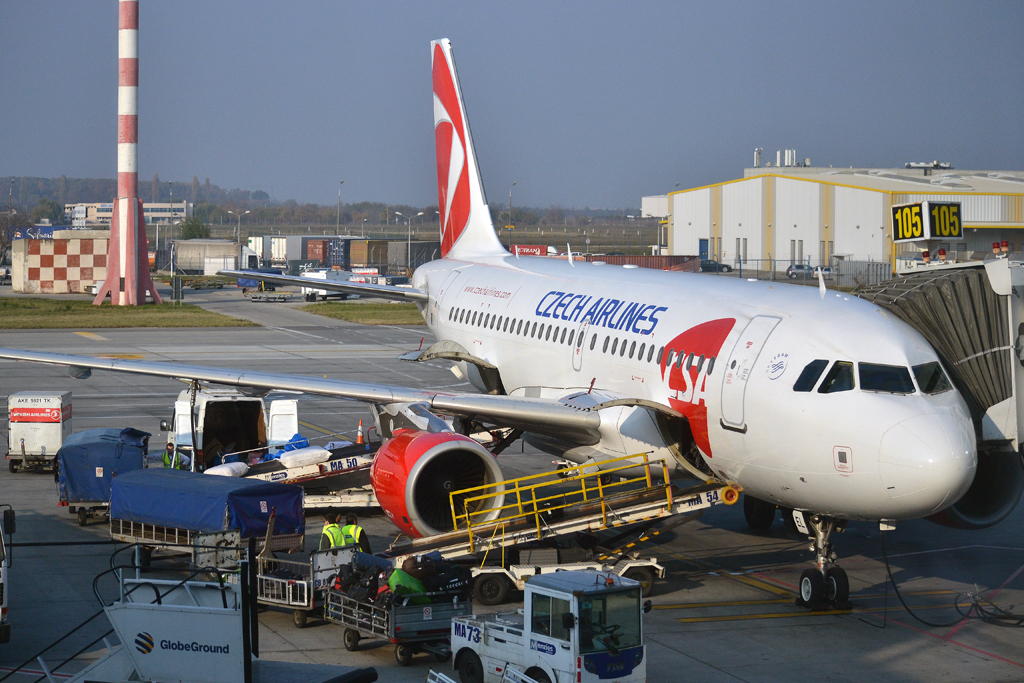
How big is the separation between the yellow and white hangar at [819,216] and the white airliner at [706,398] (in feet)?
132

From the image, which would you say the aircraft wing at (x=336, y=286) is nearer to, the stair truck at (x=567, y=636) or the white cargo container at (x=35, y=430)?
the white cargo container at (x=35, y=430)

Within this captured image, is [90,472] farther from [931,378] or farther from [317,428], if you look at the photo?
[931,378]

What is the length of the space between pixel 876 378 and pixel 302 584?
853 centimetres

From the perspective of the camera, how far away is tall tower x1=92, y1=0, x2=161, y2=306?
80.2 m

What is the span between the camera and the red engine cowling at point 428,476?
719 inches

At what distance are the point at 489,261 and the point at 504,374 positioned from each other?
5.33m

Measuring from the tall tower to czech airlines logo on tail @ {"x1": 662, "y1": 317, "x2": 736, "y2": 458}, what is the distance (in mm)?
68647

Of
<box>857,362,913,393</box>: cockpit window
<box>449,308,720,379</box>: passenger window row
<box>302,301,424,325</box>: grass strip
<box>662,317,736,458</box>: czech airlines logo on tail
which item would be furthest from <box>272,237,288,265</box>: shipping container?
<box>857,362,913,393</box>: cockpit window

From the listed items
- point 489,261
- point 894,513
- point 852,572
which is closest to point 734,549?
point 852,572

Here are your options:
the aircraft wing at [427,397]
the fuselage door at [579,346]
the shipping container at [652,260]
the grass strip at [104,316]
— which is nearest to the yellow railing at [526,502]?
the aircraft wing at [427,397]

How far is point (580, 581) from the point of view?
13.4 metres

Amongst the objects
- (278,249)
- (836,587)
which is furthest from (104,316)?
(278,249)

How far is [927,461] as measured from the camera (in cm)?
1461

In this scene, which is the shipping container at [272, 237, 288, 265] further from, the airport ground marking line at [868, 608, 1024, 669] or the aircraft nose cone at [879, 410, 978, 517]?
the aircraft nose cone at [879, 410, 978, 517]
